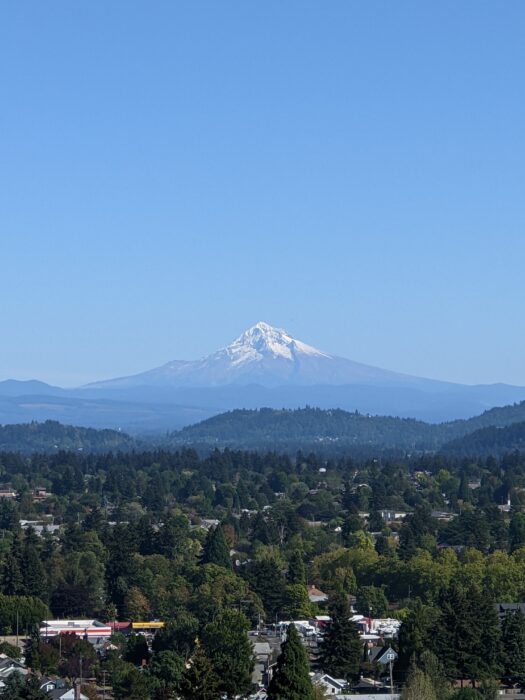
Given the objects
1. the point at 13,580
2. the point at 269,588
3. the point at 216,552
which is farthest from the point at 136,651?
the point at 216,552

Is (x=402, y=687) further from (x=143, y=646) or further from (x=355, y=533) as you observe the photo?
(x=355, y=533)

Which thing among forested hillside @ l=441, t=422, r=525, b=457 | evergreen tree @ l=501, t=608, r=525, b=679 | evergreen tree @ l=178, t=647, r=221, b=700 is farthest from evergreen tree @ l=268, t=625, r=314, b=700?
forested hillside @ l=441, t=422, r=525, b=457

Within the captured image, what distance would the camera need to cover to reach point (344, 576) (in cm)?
6297

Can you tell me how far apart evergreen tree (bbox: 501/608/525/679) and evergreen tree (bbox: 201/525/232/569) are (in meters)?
20.8

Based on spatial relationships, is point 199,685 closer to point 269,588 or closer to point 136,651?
point 136,651

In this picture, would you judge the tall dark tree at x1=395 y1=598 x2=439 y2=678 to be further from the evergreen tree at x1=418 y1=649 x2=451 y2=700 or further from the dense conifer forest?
the evergreen tree at x1=418 y1=649 x2=451 y2=700

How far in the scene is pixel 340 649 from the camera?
147 feet

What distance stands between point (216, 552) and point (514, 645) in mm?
22178

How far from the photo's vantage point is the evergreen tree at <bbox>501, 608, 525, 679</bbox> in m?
44.2

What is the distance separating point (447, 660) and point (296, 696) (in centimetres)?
1046

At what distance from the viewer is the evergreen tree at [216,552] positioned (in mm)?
64875

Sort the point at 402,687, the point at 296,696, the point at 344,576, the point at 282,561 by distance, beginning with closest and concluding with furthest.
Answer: the point at 296,696
the point at 402,687
the point at 344,576
the point at 282,561

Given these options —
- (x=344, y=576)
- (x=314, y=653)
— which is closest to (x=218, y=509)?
(x=344, y=576)

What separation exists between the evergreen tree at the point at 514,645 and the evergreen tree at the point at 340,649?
3.83 m
